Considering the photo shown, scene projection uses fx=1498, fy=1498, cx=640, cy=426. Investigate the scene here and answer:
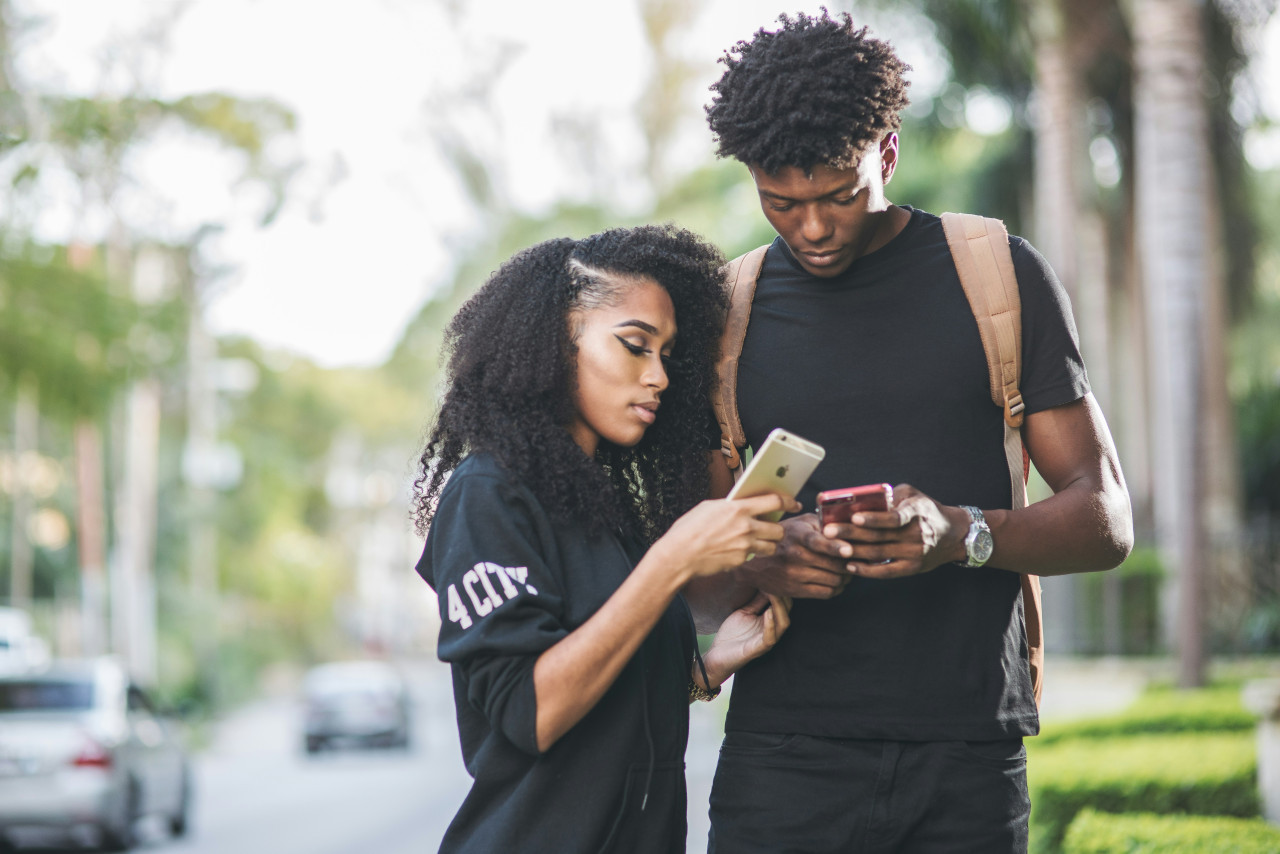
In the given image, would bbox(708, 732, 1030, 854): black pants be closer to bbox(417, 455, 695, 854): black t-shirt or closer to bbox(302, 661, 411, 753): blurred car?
bbox(417, 455, 695, 854): black t-shirt

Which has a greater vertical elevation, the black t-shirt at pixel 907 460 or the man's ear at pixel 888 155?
the man's ear at pixel 888 155

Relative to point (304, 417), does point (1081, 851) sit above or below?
below

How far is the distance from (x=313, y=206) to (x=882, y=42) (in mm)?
22180

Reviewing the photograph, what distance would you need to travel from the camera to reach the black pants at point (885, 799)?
8.36 feet

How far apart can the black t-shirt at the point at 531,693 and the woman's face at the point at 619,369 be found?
223 mm

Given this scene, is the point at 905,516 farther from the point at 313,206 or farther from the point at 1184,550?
the point at 313,206

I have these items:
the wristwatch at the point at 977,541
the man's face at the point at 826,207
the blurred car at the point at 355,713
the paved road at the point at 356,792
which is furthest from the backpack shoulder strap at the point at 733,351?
the blurred car at the point at 355,713

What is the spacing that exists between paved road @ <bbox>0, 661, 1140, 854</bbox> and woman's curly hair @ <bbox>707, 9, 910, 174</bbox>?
615 cm

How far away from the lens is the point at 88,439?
23609 millimetres

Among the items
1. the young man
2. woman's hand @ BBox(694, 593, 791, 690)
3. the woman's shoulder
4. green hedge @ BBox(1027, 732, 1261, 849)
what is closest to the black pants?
the young man

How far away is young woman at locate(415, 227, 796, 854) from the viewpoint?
2.34 m

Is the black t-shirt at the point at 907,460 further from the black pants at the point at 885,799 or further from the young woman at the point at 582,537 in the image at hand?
the young woman at the point at 582,537

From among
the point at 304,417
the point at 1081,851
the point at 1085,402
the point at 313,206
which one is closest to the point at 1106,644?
the point at 1081,851

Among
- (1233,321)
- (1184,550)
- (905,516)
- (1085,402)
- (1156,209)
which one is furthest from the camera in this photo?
(1233,321)
